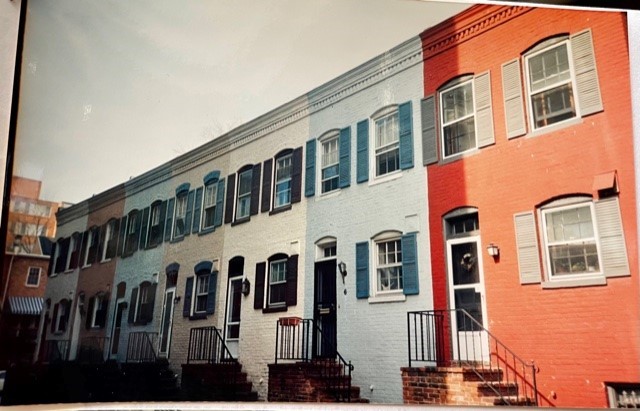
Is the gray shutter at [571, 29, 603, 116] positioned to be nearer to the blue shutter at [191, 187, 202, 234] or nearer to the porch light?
the porch light

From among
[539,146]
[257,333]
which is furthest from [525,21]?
[257,333]

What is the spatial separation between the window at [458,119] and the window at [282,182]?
214cm

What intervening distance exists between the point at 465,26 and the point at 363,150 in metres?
1.82

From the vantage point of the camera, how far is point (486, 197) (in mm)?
4691

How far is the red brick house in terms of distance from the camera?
390cm

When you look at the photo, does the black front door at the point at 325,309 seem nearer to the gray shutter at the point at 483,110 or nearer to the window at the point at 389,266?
the window at the point at 389,266

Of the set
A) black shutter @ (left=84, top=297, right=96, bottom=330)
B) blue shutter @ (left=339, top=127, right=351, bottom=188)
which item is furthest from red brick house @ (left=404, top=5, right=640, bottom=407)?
black shutter @ (left=84, top=297, right=96, bottom=330)

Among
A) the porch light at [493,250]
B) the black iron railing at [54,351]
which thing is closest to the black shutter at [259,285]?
the porch light at [493,250]

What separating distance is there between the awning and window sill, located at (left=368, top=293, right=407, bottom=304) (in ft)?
14.9

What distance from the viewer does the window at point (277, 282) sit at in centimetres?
573

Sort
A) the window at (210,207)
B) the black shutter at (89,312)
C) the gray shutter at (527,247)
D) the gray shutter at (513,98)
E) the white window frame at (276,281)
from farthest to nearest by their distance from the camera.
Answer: the black shutter at (89,312)
the window at (210,207)
the white window frame at (276,281)
the gray shutter at (513,98)
the gray shutter at (527,247)

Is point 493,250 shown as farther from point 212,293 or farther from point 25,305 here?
point 25,305

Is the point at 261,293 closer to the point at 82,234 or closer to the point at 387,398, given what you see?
the point at 387,398

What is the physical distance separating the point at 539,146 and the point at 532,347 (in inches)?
75.7
